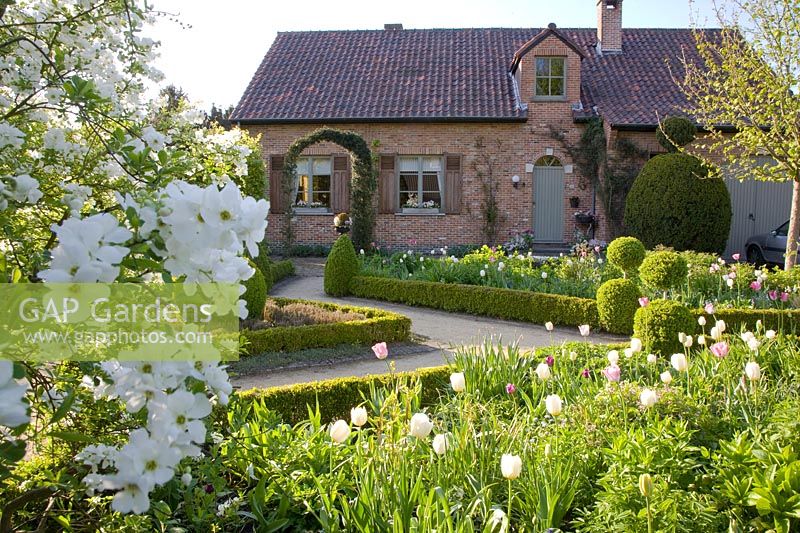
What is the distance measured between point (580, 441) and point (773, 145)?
10.2 meters

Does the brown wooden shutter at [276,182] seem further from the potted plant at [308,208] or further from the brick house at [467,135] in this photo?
the potted plant at [308,208]

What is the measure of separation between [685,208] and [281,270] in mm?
8547

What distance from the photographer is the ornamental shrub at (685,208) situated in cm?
1438

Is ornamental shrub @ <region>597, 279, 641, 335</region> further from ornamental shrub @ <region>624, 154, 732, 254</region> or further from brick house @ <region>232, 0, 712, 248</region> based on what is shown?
brick house @ <region>232, 0, 712, 248</region>

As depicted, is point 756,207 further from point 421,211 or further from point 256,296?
point 256,296

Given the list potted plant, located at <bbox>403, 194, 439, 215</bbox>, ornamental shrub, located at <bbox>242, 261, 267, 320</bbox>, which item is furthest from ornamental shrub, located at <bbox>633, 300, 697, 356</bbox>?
potted plant, located at <bbox>403, 194, 439, 215</bbox>

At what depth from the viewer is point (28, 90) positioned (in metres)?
2.63

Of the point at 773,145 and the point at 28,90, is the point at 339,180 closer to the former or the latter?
the point at 773,145

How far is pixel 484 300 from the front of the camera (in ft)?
32.7

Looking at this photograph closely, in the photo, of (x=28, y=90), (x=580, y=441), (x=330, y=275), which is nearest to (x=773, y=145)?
(x=330, y=275)

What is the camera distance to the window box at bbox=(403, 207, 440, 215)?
57.7 feet

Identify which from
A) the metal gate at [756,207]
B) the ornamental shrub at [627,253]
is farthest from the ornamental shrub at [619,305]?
the metal gate at [756,207]

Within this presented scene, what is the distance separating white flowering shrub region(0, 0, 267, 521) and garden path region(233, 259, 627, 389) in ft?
9.26

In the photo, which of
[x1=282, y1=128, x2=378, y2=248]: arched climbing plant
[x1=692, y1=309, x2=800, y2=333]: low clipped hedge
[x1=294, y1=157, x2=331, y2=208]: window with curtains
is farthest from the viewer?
[x1=294, y1=157, x2=331, y2=208]: window with curtains
